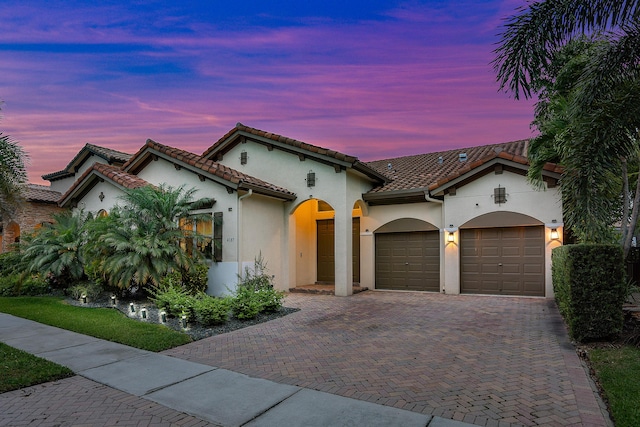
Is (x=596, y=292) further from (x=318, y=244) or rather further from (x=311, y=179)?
(x=318, y=244)

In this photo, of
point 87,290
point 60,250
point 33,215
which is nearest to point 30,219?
point 33,215

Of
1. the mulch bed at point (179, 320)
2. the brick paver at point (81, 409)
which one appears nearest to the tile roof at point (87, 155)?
the mulch bed at point (179, 320)

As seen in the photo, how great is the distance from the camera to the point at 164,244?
10953mm

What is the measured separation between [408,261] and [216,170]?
7.84 m

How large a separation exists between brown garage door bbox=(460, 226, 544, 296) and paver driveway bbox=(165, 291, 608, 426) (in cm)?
233

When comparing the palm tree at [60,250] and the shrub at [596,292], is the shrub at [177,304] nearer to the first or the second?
the palm tree at [60,250]

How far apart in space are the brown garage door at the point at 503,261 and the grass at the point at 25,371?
11.9 meters

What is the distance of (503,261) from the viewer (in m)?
12.9

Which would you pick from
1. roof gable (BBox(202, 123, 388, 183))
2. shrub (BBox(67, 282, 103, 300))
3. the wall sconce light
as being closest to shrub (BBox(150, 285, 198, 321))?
shrub (BBox(67, 282, 103, 300))

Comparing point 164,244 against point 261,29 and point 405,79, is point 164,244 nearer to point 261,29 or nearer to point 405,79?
point 261,29

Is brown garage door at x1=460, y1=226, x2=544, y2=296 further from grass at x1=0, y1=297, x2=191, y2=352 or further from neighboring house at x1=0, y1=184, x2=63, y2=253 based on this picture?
neighboring house at x1=0, y1=184, x2=63, y2=253

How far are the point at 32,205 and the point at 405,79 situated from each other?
21.1 meters

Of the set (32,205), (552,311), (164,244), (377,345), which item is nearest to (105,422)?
(377,345)

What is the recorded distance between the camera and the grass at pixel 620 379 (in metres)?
4.03
